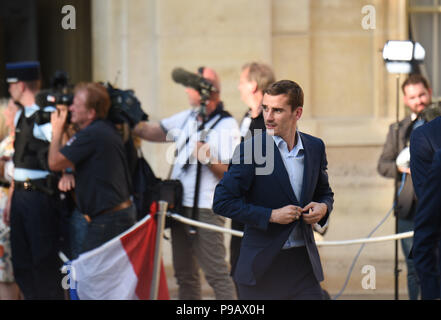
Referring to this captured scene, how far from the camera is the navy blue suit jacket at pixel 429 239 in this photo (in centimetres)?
350

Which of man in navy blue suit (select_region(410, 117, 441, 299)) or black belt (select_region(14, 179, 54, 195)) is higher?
man in navy blue suit (select_region(410, 117, 441, 299))

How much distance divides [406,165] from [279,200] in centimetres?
324

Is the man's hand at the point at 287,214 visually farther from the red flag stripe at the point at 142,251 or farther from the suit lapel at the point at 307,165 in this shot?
the red flag stripe at the point at 142,251

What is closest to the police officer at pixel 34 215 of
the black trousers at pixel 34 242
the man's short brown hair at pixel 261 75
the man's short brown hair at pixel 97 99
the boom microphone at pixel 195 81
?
the black trousers at pixel 34 242

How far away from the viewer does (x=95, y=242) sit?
6406mm

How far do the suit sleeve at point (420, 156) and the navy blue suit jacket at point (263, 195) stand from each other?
0.36m

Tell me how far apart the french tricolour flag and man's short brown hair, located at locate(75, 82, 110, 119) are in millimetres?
840

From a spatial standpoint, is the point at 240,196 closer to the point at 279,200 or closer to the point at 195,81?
the point at 279,200

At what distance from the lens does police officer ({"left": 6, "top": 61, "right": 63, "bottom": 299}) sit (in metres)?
6.85

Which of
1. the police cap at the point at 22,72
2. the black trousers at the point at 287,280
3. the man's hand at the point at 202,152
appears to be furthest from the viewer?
the police cap at the point at 22,72

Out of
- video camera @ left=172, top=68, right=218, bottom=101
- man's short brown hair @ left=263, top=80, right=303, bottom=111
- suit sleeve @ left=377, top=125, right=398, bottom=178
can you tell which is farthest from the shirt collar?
suit sleeve @ left=377, top=125, right=398, bottom=178

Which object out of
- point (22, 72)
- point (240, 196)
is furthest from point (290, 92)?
point (22, 72)

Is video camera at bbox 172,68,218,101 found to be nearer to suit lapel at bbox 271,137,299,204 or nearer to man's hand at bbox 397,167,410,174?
man's hand at bbox 397,167,410,174
